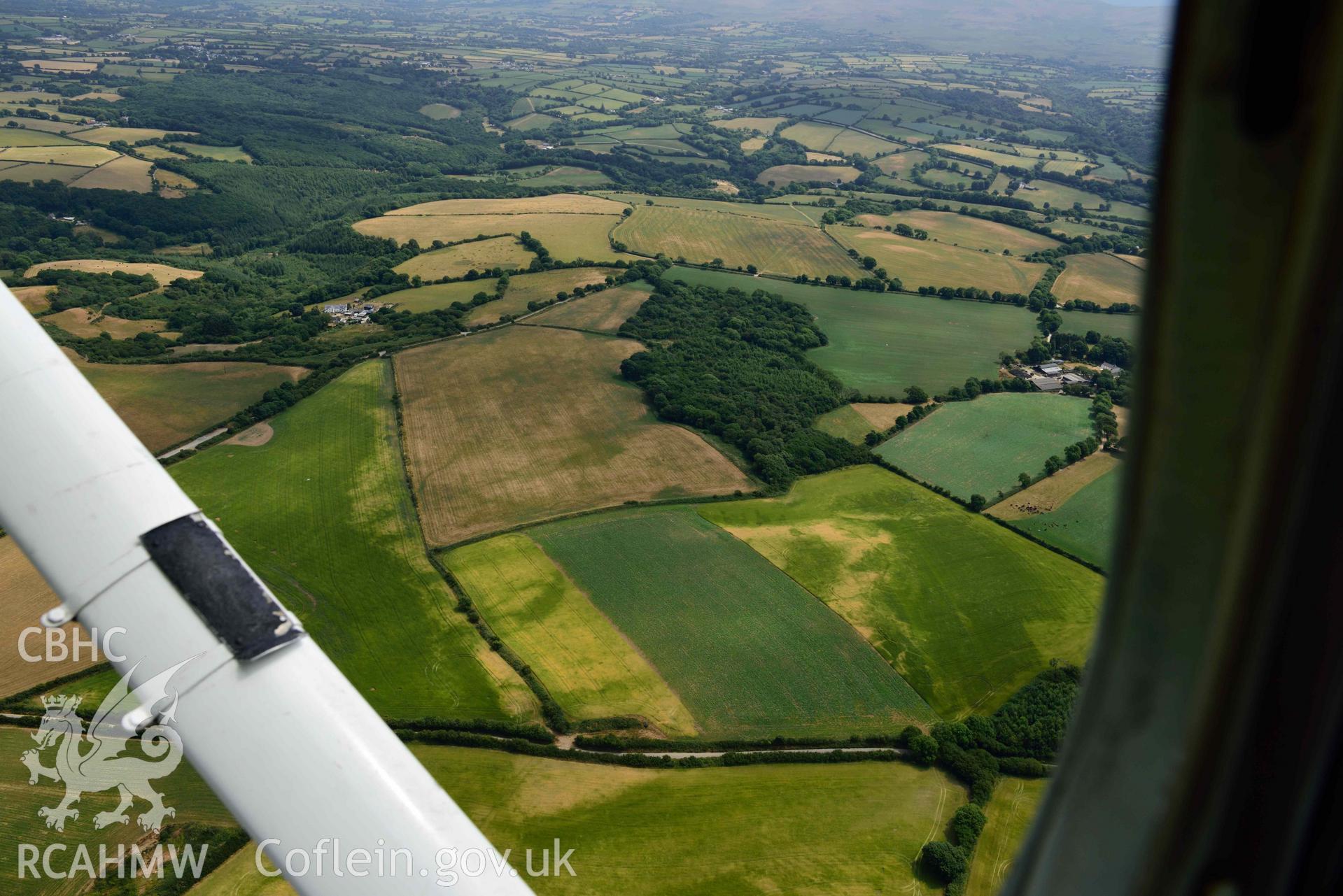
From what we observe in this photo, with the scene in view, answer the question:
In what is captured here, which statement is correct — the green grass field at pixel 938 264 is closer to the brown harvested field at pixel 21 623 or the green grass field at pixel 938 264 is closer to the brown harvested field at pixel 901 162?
the brown harvested field at pixel 901 162

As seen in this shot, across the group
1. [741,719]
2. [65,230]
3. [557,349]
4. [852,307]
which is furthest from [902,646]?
[65,230]

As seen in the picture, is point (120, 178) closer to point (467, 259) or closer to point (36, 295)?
point (36, 295)

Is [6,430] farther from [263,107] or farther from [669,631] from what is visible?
[263,107]


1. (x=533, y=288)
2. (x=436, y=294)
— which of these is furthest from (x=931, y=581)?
(x=436, y=294)

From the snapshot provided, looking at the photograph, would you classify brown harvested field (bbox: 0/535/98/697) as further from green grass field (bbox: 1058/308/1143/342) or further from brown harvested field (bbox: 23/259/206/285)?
green grass field (bbox: 1058/308/1143/342)

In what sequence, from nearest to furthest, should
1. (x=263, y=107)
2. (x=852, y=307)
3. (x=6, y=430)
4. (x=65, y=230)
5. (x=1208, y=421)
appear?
(x=1208, y=421) → (x=6, y=430) → (x=852, y=307) → (x=65, y=230) → (x=263, y=107)

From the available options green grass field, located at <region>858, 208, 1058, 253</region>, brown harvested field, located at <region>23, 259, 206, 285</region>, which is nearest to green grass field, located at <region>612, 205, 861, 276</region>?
green grass field, located at <region>858, 208, 1058, 253</region>

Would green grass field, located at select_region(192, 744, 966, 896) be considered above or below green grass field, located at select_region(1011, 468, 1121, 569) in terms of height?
below
